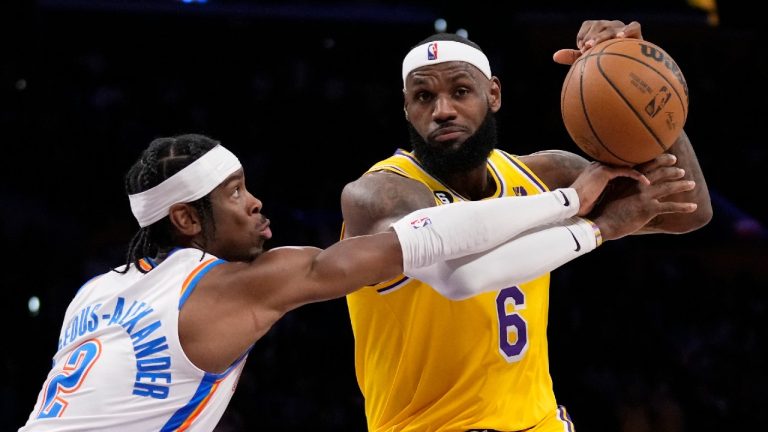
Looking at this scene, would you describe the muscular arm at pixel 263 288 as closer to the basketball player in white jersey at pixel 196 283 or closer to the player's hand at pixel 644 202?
the basketball player in white jersey at pixel 196 283

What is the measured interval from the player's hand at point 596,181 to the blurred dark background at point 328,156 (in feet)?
15.5

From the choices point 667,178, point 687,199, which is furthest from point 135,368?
point 687,199

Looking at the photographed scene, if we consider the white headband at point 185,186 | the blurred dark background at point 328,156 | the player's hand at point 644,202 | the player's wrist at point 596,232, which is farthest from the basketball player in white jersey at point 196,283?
the blurred dark background at point 328,156

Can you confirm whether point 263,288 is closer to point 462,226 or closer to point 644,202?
point 462,226

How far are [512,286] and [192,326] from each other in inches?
53.5

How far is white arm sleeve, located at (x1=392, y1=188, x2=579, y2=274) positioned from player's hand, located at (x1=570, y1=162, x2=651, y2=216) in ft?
0.79

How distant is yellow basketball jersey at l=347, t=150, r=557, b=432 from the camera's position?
3834 mm

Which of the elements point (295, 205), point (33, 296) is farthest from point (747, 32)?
point (33, 296)

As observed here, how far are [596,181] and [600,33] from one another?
2.01ft

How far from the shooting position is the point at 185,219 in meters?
3.40

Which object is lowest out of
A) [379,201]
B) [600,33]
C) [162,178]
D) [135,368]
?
[135,368]

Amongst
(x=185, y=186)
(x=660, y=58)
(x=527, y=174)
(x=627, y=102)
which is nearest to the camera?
(x=185, y=186)

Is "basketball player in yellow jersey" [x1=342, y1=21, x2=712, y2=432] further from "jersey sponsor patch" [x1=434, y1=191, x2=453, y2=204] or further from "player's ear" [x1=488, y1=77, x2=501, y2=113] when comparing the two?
"player's ear" [x1=488, y1=77, x2=501, y2=113]

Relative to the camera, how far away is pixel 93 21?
36.2 ft
